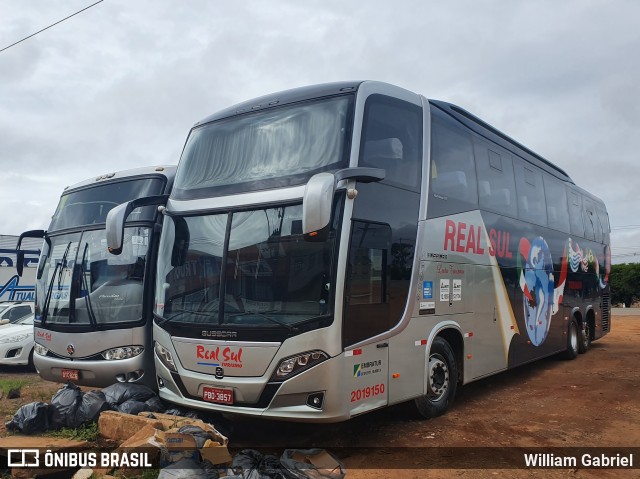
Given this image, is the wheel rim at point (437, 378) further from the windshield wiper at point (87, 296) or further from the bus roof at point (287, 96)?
the windshield wiper at point (87, 296)

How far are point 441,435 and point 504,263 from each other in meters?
3.71

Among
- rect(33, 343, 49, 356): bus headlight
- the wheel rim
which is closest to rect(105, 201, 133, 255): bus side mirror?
rect(33, 343, 49, 356): bus headlight

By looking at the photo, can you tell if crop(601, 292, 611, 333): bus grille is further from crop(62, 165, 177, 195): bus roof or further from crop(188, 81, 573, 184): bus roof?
crop(62, 165, 177, 195): bus roof

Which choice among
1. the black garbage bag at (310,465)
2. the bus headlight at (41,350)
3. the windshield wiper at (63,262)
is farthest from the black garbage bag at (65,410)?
the black garbage bag at (310,465)

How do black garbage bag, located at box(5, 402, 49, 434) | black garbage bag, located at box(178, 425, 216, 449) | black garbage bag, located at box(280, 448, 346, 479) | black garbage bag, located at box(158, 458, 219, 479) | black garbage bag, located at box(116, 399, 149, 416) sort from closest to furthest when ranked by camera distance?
black garbage bag, located at box(158, 458, 219, 479) < black garbage bag, located at box(280, 448, 346, 479) < black garbage bag, located at box(178, 425, 216, 449) < black garbage bag, located at box(5, 402, 49, 434) < black garbage bag, located at box(116, 399, 149, 416)

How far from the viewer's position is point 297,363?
559 centimetres

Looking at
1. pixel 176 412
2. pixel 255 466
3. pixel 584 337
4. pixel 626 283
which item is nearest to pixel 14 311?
pixel 176 412

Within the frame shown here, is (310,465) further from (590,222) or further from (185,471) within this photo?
(590,222)

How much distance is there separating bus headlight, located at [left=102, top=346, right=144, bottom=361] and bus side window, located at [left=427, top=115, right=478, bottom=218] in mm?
4360

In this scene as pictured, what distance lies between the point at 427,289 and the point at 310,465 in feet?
9.78

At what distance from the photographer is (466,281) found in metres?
8.14

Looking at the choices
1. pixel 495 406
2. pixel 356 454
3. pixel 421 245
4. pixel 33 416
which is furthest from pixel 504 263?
pixel 33 416

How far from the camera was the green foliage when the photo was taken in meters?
34.4

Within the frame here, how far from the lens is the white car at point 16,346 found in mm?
12078
